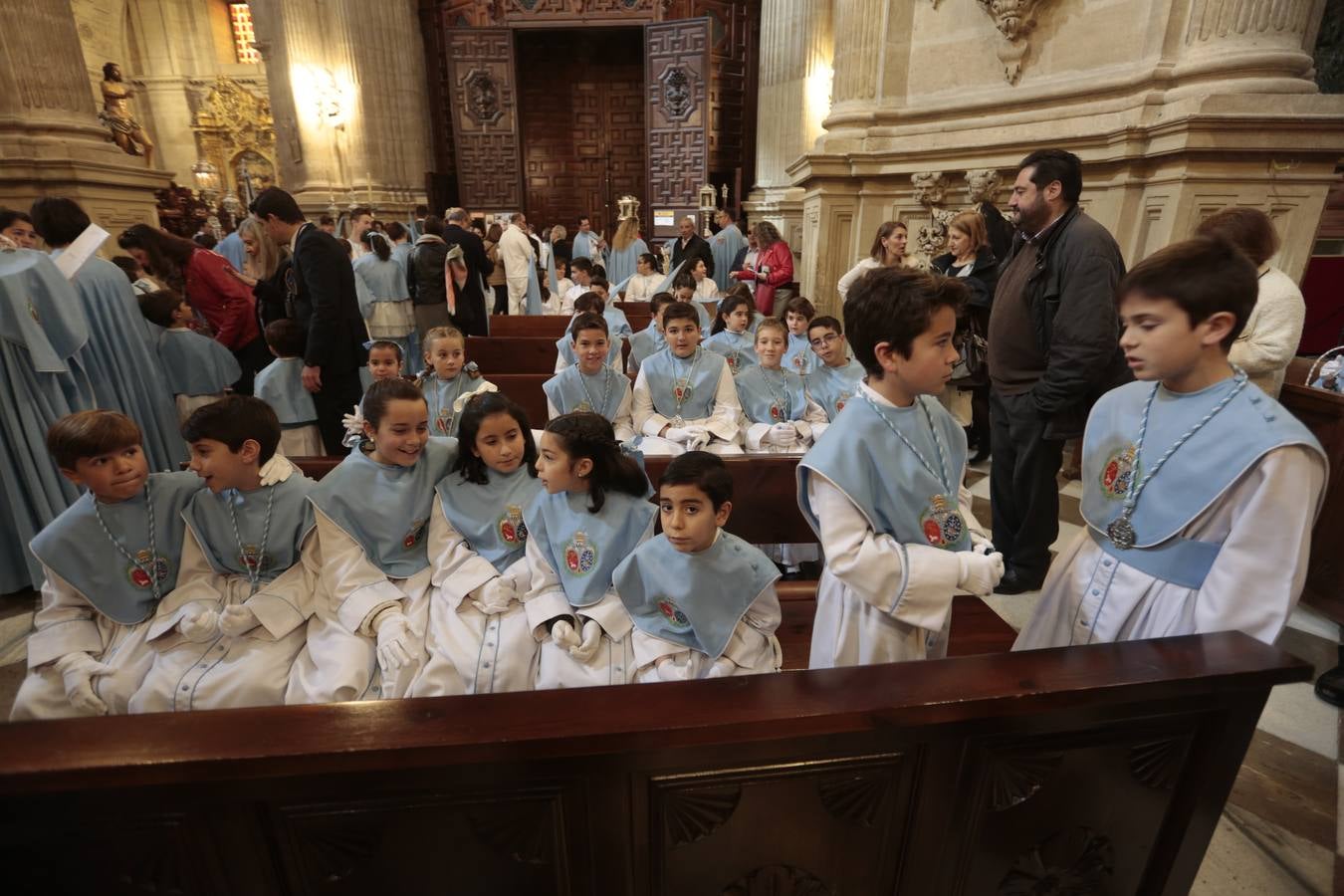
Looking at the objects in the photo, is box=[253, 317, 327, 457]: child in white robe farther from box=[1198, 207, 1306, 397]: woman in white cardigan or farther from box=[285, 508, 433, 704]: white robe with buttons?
box=[1198, 207, 1306, 397]: woman in white cardigan

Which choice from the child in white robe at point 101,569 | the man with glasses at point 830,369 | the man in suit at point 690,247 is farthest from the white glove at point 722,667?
the man in suit at point 690,247

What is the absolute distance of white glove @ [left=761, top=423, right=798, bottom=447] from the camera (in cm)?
353

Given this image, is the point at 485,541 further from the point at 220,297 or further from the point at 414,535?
the point at 220,297

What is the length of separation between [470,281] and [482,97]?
8.21m

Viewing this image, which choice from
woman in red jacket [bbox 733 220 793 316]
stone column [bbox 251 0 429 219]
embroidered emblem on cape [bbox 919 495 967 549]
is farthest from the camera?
stone column [bbox 251 0 429 219]

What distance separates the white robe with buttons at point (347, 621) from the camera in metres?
1.79

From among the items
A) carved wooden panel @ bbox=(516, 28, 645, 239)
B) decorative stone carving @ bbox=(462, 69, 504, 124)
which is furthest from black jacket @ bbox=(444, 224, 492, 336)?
carved wooden panel @ bbox=(516, 28, 645, 239)

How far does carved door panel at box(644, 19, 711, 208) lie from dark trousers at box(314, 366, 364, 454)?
976 centimetres

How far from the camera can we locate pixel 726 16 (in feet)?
40.2

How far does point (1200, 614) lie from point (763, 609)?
0.98 metres

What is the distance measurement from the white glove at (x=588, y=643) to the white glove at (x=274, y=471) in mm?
1104

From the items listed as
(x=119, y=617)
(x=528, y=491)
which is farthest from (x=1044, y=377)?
(x=119, y=617)

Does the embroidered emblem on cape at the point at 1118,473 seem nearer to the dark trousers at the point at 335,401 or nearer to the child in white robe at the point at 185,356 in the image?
the dark trousers at the point at 335,401

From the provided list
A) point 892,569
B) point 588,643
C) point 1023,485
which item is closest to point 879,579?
point 892,569
